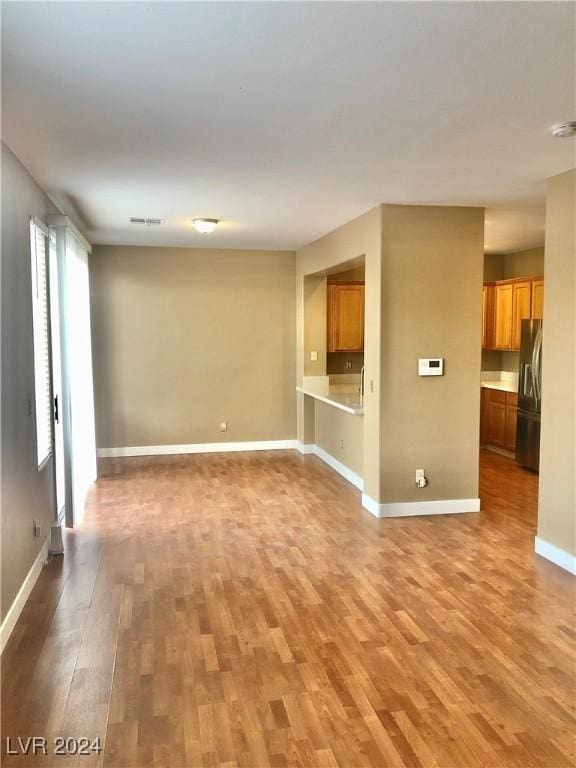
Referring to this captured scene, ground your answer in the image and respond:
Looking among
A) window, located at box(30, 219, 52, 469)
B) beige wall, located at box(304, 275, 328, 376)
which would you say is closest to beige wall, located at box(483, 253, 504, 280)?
beige wall, located at box(304, 275, 328, 376)

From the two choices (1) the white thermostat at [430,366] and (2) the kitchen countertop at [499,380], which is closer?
(1) the white thermostat at [430,366]

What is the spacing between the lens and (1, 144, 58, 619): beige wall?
3238 millimetres

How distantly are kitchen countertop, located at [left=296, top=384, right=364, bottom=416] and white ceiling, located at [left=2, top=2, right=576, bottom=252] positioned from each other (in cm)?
204

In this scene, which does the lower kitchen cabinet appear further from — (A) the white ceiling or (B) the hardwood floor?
(A) the white ceiling

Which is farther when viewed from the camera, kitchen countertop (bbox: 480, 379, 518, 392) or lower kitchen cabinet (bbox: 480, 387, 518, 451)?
kitchen countertop (bbox: 480, 379, 518, 392)

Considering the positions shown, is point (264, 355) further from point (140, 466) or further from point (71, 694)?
point (71, 694)

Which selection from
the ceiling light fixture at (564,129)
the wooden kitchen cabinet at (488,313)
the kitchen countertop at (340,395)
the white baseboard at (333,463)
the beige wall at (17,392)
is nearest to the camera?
the ceiling light fixture at (564,129)

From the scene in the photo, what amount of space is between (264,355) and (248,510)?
299 cm

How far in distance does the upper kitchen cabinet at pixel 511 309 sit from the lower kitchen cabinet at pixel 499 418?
0.65m

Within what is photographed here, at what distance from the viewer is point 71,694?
266 cm

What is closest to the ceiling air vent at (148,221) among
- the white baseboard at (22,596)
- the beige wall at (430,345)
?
the beige wall at (430,345)

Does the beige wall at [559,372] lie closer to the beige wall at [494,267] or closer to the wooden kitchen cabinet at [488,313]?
the wooden kitchen cabinet at [488,313]

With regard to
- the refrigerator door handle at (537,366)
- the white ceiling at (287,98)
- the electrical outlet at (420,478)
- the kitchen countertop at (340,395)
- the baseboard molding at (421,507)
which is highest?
the white ceiling at (287,98)

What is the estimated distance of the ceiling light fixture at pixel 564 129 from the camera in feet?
9.72
